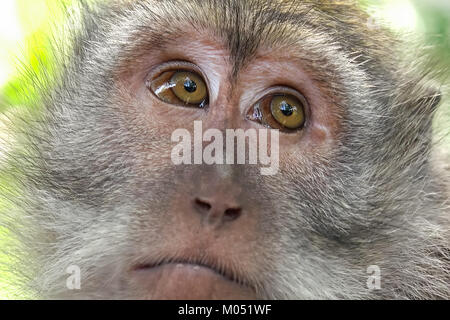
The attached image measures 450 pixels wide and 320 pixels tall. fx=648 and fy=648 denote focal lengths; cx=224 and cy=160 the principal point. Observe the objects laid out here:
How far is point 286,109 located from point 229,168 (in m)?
0.69

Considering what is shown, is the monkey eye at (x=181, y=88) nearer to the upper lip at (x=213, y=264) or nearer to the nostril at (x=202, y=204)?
the nostril at (x=202, y=204)

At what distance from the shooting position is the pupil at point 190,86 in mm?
3586

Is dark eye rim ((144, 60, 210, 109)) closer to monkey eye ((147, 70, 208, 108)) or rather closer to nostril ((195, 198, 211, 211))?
monkey eye ((147, 70, 208, 108))

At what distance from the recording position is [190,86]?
3.60m

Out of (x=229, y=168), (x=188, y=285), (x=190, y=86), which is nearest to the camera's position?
(x=188, y=285)

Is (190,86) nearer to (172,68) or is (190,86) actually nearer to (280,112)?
(172,68)

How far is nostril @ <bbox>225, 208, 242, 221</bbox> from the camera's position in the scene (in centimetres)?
294

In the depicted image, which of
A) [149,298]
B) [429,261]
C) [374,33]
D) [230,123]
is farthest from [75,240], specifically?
[374,33]

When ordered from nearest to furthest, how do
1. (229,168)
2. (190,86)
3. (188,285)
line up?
(188,285) → (229,168) → (190,86)

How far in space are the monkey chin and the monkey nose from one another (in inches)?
8.6

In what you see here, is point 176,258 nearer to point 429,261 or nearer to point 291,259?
point 291,259

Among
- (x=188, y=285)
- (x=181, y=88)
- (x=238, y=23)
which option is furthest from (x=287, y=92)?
(x=188, y=285)

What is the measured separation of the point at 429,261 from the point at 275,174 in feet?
3.84

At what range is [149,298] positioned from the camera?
2.92 metres
